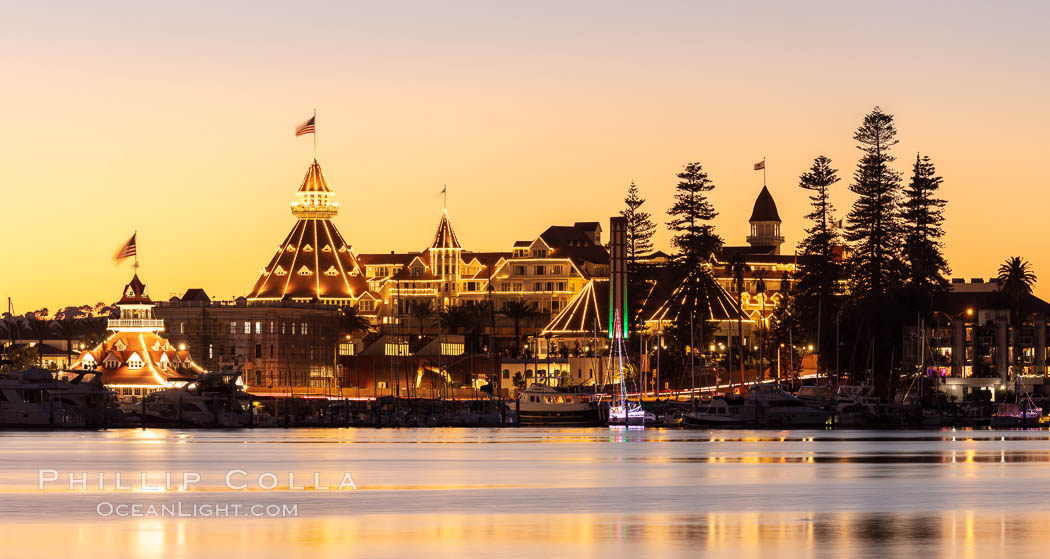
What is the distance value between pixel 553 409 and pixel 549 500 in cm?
8516

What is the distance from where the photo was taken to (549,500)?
59.8m

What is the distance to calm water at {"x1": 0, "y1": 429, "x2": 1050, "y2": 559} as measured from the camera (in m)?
45.0

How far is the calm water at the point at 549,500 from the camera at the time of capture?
45.0 meters

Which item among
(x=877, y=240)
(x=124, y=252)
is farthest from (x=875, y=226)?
(x=124, y=252)

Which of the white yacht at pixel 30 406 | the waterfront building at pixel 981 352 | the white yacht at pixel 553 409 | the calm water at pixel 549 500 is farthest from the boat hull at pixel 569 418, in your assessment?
the calm water at pixel 549 500

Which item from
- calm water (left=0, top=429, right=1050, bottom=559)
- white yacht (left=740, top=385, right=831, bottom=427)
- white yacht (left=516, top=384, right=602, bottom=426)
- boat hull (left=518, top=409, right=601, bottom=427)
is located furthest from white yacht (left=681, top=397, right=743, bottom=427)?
calm water (left=0, top=429, right=1050, bottom=559)

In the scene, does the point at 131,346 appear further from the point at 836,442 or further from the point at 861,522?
the point at 861,522

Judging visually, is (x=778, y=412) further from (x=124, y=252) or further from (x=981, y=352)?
(x=124, y=252)

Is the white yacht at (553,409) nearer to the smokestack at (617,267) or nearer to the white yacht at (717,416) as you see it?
the white yacht at (717,416)

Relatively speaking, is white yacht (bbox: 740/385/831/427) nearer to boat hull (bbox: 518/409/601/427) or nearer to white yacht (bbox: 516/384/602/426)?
boat hull (bbox: 518/409/601/427)

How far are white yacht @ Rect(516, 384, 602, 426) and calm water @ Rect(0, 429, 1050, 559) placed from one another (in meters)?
37.5

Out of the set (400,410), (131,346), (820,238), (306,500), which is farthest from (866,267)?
(306,500)

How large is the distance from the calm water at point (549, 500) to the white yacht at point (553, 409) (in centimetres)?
3748

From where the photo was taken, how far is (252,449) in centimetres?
10069
